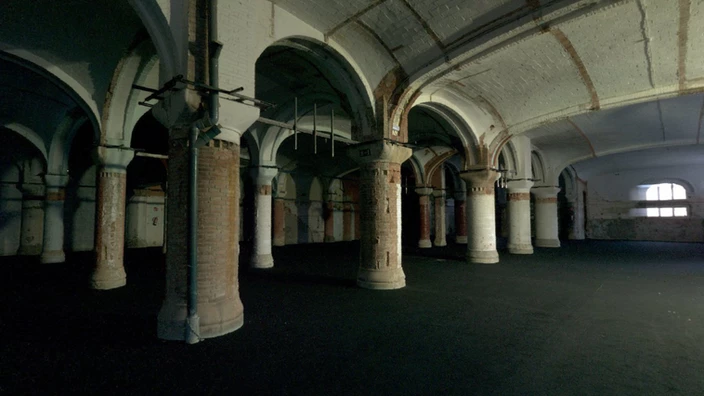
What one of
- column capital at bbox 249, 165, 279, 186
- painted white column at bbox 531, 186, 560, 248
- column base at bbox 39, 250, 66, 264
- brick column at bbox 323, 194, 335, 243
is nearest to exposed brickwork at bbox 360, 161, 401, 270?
column capital at bbox 249, 165, 279, 186

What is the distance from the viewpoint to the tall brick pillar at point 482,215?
11.4 m

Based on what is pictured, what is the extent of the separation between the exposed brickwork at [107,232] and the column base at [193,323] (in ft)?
12.9

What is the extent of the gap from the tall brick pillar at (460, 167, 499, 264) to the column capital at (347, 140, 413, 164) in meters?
4.56

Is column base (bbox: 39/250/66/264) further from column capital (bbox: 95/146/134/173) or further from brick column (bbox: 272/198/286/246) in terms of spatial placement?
brick column (bbox: 272/198/286/246)

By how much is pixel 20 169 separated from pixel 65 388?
14.9m

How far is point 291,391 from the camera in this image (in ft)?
10.2

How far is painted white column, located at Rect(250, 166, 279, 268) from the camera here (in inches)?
416

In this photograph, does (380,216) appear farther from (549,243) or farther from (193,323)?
(549,243)

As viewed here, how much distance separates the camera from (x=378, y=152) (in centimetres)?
743

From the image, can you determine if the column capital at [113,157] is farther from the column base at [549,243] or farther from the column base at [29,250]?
the column base at [549,243]

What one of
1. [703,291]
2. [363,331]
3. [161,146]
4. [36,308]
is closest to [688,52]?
[703,291]

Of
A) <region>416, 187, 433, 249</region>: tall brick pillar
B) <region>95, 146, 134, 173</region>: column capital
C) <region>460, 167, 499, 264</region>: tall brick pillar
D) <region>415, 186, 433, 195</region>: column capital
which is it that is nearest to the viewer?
<region>95, 146, 134, 173</region>: column capital

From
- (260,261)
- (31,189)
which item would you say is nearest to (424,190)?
(260,261)

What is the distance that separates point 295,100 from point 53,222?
32.0 feet
